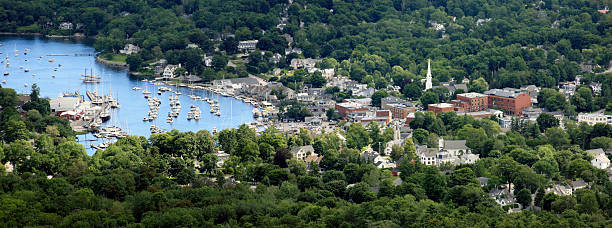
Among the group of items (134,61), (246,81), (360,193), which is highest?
(134,61)

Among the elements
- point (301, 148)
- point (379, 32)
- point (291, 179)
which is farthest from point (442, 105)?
point (379, 32)

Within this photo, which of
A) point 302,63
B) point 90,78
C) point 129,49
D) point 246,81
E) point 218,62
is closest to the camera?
point 246,81

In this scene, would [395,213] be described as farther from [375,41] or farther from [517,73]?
[375,41]

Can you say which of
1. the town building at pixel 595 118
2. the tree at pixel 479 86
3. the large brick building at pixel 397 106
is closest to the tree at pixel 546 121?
the town building at pixel 595 118

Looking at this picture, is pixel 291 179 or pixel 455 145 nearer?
pixel 291 179

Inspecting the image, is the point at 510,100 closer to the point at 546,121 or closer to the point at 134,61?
the point at 546,121

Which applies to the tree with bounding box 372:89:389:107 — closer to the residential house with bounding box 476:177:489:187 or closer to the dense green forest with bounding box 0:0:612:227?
the dense green forest with bounding box 0:0:612:227

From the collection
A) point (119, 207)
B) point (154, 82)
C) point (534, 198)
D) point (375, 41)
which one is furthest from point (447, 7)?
point (119, 207)
